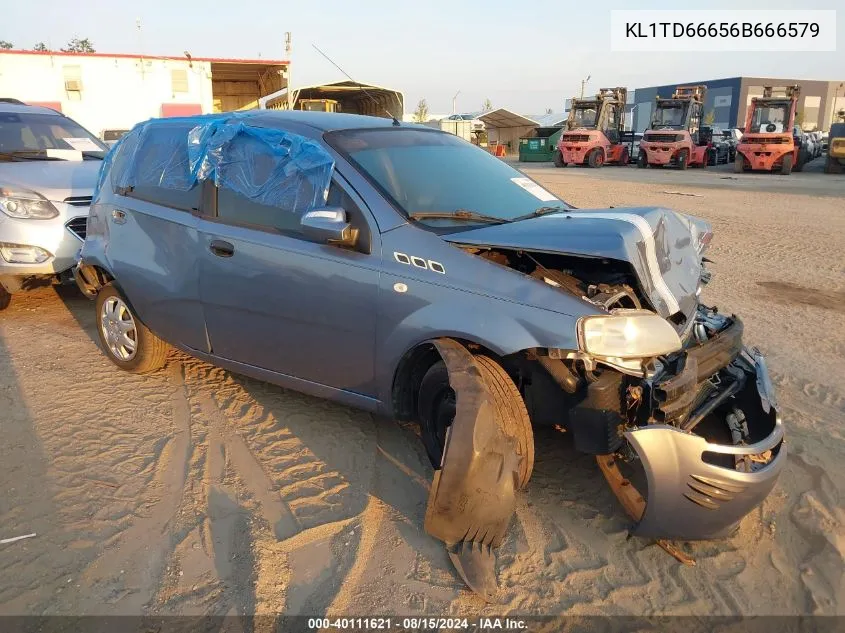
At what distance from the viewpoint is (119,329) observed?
4820mm

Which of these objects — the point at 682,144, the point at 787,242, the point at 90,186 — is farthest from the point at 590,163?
the point at 90,186

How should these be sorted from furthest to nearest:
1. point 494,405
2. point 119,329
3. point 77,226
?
point 77,226, point 119,329, point 494,405

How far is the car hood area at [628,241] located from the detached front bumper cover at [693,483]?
0.74 m

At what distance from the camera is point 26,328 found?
605 cm

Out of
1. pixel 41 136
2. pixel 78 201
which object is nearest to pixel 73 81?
pixel 41 136

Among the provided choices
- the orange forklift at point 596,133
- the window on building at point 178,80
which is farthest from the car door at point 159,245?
the orange forklift at point 596,133

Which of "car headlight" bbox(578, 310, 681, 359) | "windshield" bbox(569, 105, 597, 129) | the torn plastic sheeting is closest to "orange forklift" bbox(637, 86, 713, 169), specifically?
"windshield" bbox(569, 105, 597, 129)

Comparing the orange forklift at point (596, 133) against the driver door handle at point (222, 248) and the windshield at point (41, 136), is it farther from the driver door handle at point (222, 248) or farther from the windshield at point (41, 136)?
the driver door handle at point (222, 248)

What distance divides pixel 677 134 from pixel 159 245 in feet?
86.5

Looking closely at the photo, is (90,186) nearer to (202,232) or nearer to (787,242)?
(202,232)

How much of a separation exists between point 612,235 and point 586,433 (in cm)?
92

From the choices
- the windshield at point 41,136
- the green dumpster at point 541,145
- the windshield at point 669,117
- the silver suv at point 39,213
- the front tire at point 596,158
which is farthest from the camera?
the green dumpster at point 541,145

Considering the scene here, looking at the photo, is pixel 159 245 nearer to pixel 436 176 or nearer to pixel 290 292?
pixel 290 292

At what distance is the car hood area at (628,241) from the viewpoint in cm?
296
